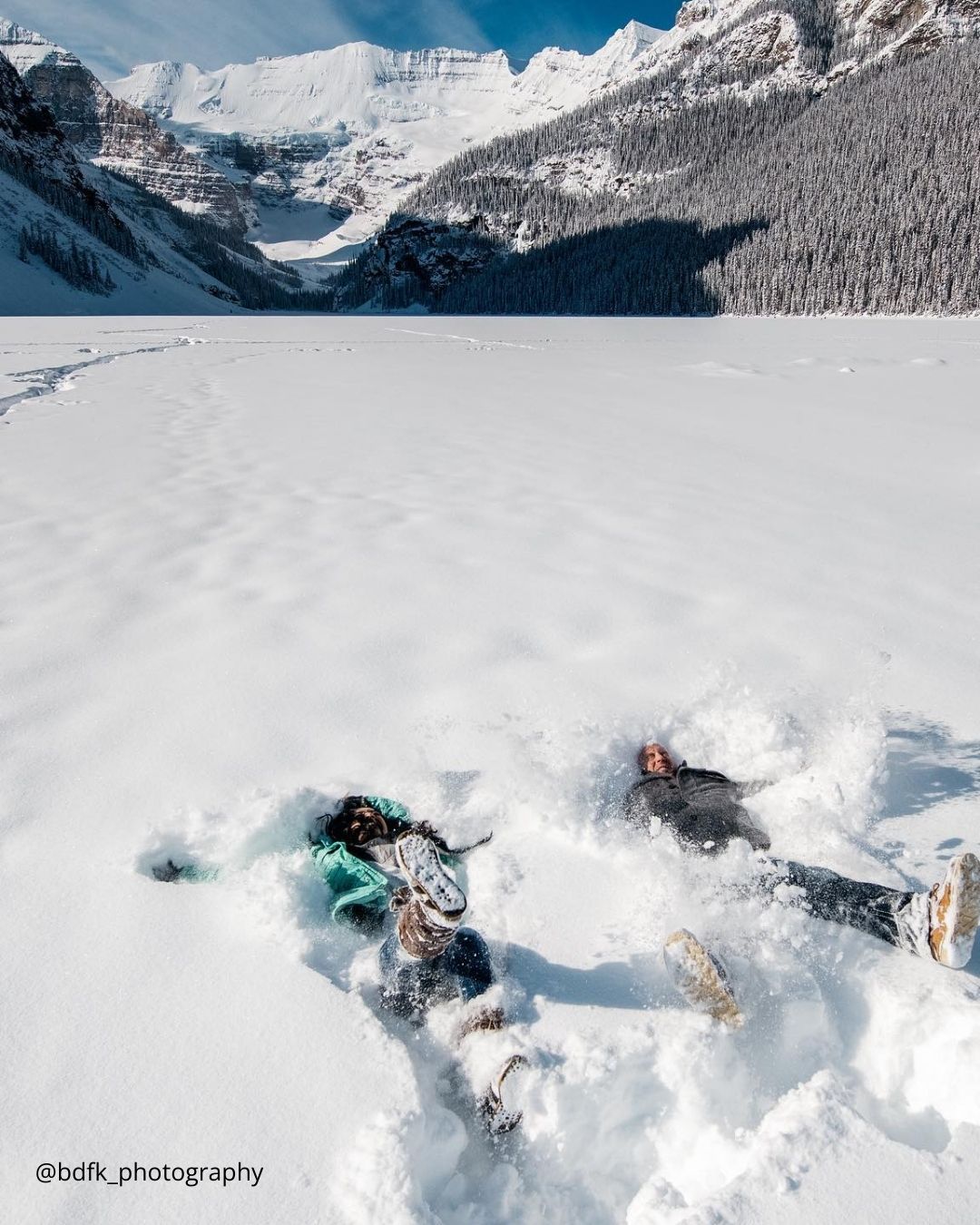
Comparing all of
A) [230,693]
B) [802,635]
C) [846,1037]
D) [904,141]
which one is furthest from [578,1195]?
[904,141]

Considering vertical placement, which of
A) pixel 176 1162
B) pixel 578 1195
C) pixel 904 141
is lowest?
pixel 578 1195

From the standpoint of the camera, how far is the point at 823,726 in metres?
Answer: 2.96

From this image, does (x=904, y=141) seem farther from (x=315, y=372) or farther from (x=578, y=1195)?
(x=578, y=1195)

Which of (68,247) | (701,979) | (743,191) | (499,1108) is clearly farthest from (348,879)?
(743,191)

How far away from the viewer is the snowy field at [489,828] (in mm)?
1556

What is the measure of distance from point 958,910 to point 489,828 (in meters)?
1.44

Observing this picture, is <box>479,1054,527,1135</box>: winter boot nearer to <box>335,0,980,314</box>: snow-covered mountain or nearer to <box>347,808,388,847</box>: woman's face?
<box>347,808,388,847</box>: woman's face

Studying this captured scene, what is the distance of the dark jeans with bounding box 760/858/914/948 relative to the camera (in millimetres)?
2018

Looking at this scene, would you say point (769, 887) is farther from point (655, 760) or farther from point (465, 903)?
point (465, 903)

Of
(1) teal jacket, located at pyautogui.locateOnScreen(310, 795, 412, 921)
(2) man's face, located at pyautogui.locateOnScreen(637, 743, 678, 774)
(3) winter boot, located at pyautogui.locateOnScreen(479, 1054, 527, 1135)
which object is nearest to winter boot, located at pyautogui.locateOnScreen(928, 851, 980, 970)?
(2) man's face, located at pyautogui.locateOnScreen(637, 743, 678, 774)

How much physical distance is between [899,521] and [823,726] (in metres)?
3.53

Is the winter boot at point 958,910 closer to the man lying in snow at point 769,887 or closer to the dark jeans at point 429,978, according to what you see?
the man lying in snow at point 769,887

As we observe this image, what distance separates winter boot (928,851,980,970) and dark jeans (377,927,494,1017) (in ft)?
4.07

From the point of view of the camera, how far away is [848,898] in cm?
210
